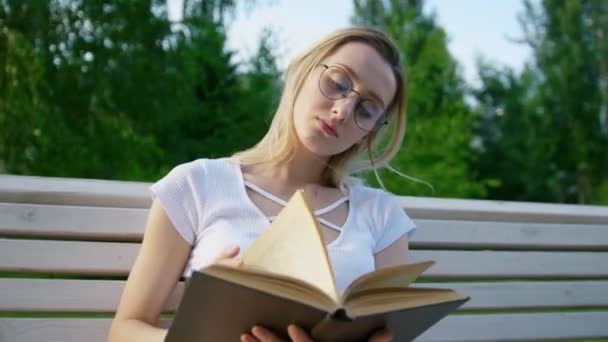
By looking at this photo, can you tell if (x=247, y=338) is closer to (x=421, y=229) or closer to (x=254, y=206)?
(x=254, y=206)

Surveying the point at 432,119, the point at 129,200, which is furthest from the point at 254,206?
the point at 432,119

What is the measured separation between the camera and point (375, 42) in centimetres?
205

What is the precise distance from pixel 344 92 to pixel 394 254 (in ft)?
1.45

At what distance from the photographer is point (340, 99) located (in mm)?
1919

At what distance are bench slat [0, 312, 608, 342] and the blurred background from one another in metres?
0.71

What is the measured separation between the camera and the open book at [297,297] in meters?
1.26

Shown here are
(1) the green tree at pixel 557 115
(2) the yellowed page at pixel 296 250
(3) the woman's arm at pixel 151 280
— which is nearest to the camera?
(2) the yellowed page at pixel 296 250

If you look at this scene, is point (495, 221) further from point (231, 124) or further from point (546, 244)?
point (231, 124)

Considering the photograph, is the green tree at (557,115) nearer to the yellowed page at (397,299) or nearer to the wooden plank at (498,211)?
the wooden plank at (498,211)

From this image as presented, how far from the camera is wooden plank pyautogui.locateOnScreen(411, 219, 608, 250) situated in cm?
238

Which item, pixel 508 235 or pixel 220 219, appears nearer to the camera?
pixel 220 219

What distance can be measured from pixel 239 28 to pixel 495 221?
39.2 ft

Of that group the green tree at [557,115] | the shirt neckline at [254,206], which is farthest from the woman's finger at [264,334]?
the green tree at [557,115]

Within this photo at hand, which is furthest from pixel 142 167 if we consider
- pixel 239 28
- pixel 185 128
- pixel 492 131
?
pixel 492 131
